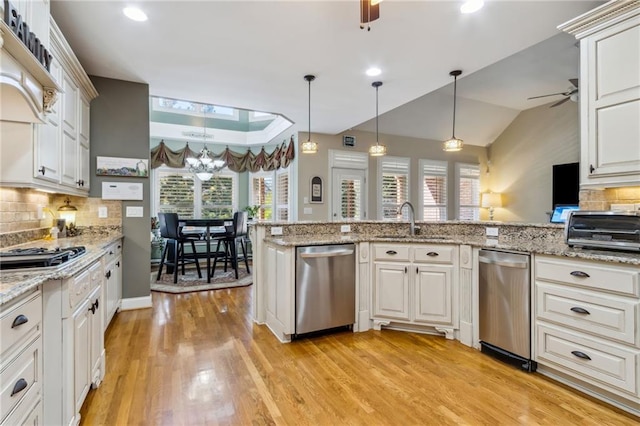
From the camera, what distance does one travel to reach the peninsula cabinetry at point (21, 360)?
3.56 ft

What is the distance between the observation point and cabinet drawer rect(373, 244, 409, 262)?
9.75 ft

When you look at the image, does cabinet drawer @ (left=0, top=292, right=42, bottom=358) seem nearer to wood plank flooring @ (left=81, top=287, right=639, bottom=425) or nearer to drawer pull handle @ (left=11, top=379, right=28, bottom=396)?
drawer pull handle @ (left=11, top=379, right=28, bottom=396)

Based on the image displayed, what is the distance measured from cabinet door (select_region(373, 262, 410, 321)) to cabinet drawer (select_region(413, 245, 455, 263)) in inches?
5.9

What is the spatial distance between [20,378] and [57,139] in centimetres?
203

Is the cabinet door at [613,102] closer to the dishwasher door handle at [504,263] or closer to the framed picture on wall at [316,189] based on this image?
the dishwasher door handle at [504,263]

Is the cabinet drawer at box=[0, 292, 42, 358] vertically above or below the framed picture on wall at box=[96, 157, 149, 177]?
below

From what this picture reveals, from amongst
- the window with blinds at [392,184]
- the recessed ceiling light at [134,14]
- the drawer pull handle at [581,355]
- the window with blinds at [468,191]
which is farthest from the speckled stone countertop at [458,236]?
the window with blinds at [468,191]

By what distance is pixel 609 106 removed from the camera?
211 cm

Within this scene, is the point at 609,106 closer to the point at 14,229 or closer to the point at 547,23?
the point at 547,23

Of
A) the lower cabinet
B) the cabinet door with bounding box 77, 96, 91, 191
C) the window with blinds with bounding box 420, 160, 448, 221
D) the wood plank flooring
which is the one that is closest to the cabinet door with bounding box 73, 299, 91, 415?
the lower cabinet

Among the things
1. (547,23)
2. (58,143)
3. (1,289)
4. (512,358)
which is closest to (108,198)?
(58,143)

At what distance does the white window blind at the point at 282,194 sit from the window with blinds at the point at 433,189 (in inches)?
120

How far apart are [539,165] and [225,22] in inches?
268

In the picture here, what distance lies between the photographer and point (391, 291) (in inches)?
119
